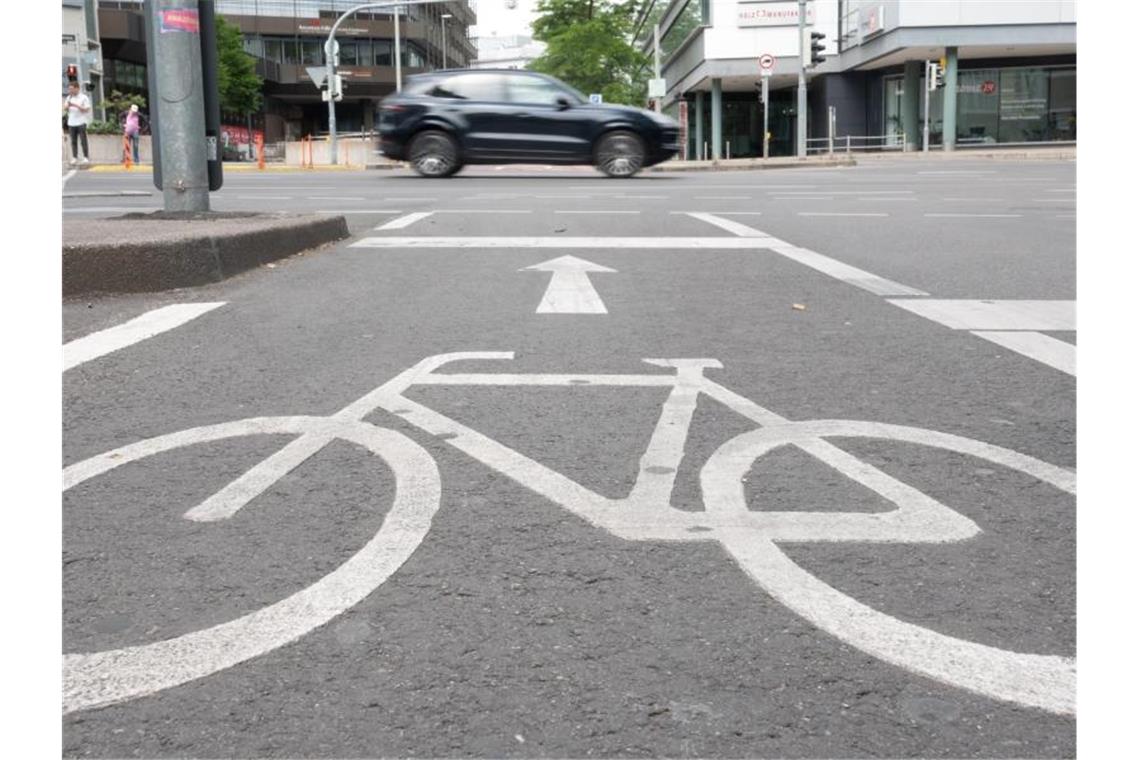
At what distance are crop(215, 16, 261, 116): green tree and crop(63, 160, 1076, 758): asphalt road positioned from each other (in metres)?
66.8

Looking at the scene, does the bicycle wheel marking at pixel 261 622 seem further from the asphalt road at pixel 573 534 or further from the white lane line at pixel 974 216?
the white lane line at pixel 974 216

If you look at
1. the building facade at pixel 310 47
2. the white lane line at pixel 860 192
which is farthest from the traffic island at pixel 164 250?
the building facade at pixel 310 47

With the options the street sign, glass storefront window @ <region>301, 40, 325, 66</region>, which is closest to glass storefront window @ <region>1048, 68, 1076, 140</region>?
the street sign

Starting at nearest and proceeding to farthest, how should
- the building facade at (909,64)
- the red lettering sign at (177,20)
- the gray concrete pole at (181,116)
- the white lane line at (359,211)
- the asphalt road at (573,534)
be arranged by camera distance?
the asphalt road at (573,534)
the red lettering sign at (177,20)
the gray concrete pole at (181,116)
the white lane line at (359,211)
the building facade at (909,64)

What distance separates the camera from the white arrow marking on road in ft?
20.5

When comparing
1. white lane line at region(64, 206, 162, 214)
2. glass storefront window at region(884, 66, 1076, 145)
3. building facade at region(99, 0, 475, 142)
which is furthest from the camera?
building facade at region(99, 0, 475, 142)

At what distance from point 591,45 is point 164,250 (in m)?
48.8

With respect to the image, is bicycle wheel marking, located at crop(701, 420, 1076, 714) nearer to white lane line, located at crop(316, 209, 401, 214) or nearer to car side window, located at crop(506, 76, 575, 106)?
white lane line, located at crop(316, 209, 401, 214)

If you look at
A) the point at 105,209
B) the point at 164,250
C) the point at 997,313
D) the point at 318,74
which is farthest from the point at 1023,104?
the point at 164,250

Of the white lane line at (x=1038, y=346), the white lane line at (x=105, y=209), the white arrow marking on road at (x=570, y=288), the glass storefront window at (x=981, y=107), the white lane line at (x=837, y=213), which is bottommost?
the white lane line at (x=1038, y=346)

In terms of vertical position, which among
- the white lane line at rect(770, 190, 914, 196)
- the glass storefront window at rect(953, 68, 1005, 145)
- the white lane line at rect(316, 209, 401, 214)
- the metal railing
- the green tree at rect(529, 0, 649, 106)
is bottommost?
the white lane line at rect(316, 209, 401, 214)

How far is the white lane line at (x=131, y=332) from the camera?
5.02 meters

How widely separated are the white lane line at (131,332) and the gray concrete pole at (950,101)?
40.0 metres

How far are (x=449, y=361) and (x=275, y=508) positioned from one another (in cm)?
193
